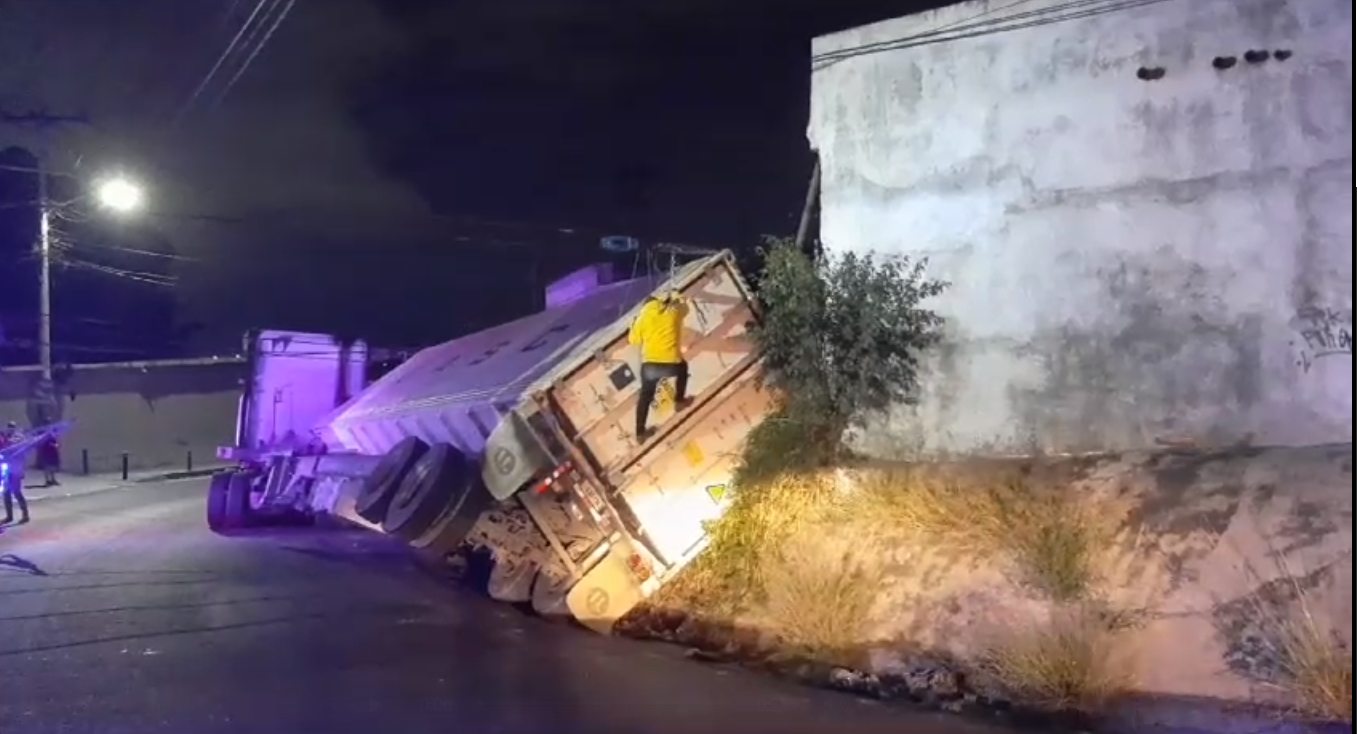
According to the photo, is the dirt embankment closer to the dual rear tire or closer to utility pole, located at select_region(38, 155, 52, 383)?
the dual rear tire

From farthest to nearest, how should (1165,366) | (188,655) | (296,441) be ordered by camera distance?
(296,441) < (1165,366) < (188,655)

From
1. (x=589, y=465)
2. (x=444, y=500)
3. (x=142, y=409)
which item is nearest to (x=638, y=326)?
(x=589, y=465)

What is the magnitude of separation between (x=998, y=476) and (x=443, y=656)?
4.76 m

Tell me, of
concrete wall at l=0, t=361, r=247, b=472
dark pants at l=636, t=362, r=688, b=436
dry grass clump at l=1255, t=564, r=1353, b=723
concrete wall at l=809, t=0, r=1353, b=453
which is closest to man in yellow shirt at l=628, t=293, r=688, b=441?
dark pants at l=636, t=362, r=688, b=436

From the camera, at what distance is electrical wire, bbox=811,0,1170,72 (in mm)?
10680

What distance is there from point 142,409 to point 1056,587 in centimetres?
3324

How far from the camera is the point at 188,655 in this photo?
9125 millimetres

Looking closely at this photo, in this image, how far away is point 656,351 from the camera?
1116cm

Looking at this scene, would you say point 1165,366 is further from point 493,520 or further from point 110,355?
point 110,355

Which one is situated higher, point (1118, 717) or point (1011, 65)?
point (1011, 65)

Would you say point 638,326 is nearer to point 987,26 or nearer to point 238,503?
point 987,26

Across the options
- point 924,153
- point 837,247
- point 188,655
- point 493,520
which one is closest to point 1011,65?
point 924,153

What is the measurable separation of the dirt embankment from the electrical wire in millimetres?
3839

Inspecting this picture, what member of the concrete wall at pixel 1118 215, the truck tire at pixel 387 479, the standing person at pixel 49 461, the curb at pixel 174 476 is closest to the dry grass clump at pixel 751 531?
the concrete wall at pixel 1118 215
